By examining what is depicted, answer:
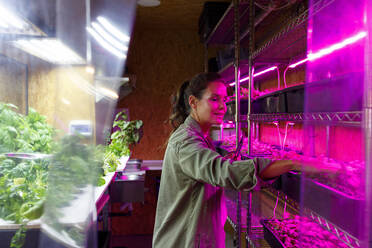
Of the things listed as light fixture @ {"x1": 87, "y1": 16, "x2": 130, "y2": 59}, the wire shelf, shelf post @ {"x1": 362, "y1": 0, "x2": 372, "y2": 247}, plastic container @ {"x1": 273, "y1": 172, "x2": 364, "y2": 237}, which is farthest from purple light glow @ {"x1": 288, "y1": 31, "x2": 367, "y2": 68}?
light fixture @ {"x1": 87, "y1": 16, "x2": 130, "y2": 59}

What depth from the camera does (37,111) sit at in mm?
1023

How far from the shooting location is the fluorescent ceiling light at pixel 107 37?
1983 mm

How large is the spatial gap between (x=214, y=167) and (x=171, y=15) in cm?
258

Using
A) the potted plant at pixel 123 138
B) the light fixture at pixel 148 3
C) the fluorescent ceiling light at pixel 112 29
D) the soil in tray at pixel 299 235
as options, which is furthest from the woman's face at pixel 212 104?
the light fixture at pixel 148 3

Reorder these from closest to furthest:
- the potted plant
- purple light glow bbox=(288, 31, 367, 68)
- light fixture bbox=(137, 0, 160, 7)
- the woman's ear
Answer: purple light glow bbox=(288, 31, 367, 68) < the woman's ear < the potted plant < light fixture bbox=(137, 0, 160, 7)

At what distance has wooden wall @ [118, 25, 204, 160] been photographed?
357 cm

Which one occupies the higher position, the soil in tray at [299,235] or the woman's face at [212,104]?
the woman's face at [212,104]

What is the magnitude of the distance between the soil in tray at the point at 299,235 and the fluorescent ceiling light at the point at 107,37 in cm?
161

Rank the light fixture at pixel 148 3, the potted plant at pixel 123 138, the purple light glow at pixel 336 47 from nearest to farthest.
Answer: the purple light glow at pixel 336 47 < the potted plant at pixel 123 138 < the light fixture at pixel 148 3

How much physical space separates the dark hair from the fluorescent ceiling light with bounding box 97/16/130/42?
1.06 metres

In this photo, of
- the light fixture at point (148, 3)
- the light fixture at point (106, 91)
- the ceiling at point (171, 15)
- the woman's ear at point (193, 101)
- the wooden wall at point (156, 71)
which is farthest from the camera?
the wooden wall at point (156, 71)

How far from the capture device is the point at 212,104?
115cm

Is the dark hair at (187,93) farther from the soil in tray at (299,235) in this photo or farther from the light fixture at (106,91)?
the light fixture at (106,91)

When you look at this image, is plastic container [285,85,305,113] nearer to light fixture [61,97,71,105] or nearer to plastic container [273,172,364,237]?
plastic container [273,172,364,237]
